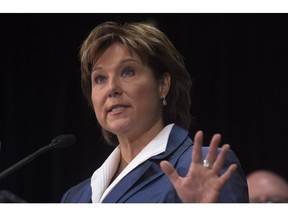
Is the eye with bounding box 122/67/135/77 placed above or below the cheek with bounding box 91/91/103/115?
above

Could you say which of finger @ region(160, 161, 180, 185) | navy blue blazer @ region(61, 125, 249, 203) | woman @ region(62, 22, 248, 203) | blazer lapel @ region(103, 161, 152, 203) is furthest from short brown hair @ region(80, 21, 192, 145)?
finger @ region(160, 161, 180, 185)

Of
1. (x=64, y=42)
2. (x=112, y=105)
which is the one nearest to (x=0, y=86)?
(x=64, y=42)

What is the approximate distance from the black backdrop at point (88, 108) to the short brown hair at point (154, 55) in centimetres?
6

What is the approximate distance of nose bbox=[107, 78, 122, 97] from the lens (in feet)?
8.61

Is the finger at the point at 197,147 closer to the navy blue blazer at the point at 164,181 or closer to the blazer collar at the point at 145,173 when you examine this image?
the navy blue blazer at the point at 164,181

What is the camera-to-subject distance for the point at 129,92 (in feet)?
8.61

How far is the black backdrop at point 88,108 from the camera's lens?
107 inches

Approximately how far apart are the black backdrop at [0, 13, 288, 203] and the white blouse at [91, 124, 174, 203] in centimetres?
7

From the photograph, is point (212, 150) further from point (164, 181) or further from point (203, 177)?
point (164, 181)

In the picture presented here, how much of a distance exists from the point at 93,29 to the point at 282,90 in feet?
2.94

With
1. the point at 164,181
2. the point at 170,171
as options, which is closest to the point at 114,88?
the point at 164,181

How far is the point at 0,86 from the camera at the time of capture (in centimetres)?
289

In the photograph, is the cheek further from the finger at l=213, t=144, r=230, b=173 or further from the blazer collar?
the finger at l=213, t=144, r=230, b=173

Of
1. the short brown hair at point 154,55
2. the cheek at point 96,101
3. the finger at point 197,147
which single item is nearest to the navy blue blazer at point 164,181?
the short brown hair at point 154,55
